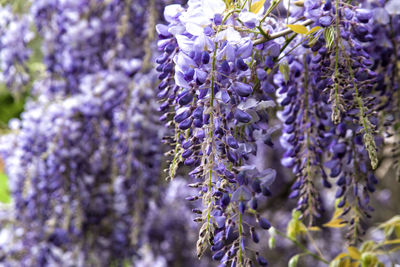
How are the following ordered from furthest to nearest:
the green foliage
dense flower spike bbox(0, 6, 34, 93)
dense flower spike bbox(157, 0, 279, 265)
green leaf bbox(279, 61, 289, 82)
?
dense flower spike bbox(0, 6, 34, 93)
the green foliage
green leaf bbox(279, 61, 289, 82)
dense flower spike bbox(157, 0, 279, 265)

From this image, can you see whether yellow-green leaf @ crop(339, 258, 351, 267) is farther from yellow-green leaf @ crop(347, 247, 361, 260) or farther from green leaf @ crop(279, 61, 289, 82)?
green leaf @ crop(279, 61, 289, 82)

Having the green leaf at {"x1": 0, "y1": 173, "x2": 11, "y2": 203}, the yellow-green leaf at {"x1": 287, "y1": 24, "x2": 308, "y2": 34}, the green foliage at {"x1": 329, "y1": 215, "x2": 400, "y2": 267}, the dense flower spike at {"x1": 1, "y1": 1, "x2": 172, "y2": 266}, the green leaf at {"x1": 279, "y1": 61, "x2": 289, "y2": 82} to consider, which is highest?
the yellow-green leaf at {"x1": 287, "y1": 24, "x2": 308, "y2": 34}

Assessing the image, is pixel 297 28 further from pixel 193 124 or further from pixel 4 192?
pixel 4 192

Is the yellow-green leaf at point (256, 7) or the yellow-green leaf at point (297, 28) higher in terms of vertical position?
the yellow-green leaf at point (256, 7)

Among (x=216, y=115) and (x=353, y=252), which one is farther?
(x=353, y=252)

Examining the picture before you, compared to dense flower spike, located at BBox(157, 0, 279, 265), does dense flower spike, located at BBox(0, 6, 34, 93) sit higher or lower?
lower

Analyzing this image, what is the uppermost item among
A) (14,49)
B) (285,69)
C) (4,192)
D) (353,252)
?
(285,69)

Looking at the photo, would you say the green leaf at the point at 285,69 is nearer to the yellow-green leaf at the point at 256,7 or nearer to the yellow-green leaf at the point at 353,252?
the yellow-green leaf at the point at 256,7

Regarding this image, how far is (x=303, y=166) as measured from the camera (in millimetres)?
1427

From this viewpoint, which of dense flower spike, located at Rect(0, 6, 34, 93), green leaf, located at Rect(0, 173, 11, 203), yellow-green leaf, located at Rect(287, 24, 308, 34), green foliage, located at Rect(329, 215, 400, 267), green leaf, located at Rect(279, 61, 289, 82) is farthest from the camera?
green leaf, located at Rect(0, 173, 11, 203)

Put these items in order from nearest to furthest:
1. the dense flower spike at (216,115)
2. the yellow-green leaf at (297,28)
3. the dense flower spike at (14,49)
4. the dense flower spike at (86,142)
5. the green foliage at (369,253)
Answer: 1. the dense flower spike at (216,115)
2. the yellow-green leaf at (297,28)
3. the green foliage at (369,253)
4. the dense flower spike at (86,142)
5. the dense flower spike at (14,49)

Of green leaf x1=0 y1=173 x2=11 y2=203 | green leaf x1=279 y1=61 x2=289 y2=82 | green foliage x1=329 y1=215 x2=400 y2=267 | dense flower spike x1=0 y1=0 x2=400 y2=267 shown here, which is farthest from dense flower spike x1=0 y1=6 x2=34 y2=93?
green foliage x1=329 y1=215 x2=400 y2=267

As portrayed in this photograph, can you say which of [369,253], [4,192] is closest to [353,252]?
[369,253]

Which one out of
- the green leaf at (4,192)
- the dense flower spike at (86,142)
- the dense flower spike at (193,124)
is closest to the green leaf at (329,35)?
the dense flower spike at (193,124)
